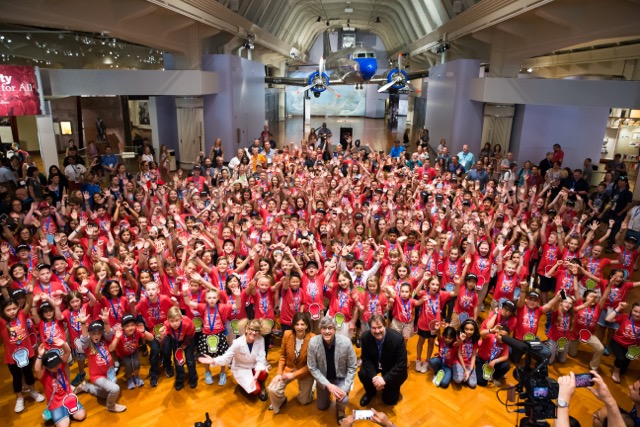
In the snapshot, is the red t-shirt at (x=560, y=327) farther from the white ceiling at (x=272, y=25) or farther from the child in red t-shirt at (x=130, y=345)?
the white ceiling at (x=272, y=25)

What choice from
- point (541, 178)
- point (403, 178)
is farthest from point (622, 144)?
point (403, 178)

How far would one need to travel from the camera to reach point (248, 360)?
16.9ft

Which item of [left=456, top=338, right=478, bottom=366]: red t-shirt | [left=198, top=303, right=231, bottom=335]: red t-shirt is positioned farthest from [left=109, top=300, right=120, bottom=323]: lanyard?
[left=456, top=338, right=478, bottom=366]: red t-shirt

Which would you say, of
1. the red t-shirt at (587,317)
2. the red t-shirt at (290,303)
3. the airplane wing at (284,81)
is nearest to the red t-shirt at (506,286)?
the red t-shirt at (587,317)

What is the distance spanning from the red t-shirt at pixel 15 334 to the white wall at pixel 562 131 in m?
14.3

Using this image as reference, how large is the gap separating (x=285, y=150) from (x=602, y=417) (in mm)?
11038

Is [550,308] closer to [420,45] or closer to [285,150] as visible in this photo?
[285,150]

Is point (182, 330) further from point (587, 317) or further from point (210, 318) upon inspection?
point (587, 317)

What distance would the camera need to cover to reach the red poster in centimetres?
952

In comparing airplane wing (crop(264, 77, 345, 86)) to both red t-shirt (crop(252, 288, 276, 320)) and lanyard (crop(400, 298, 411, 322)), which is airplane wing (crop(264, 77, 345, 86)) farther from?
lanyard (crop(400, 298, 411, 322))

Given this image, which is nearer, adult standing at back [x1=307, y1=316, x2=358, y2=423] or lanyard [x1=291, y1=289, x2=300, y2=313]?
adult standing at back [x1=307, y1=316, x2=358, y2=423]

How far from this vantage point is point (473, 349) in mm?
5457

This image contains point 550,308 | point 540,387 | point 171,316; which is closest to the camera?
point 540,387

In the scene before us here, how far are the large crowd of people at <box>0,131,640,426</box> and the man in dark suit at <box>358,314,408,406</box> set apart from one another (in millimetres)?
16
